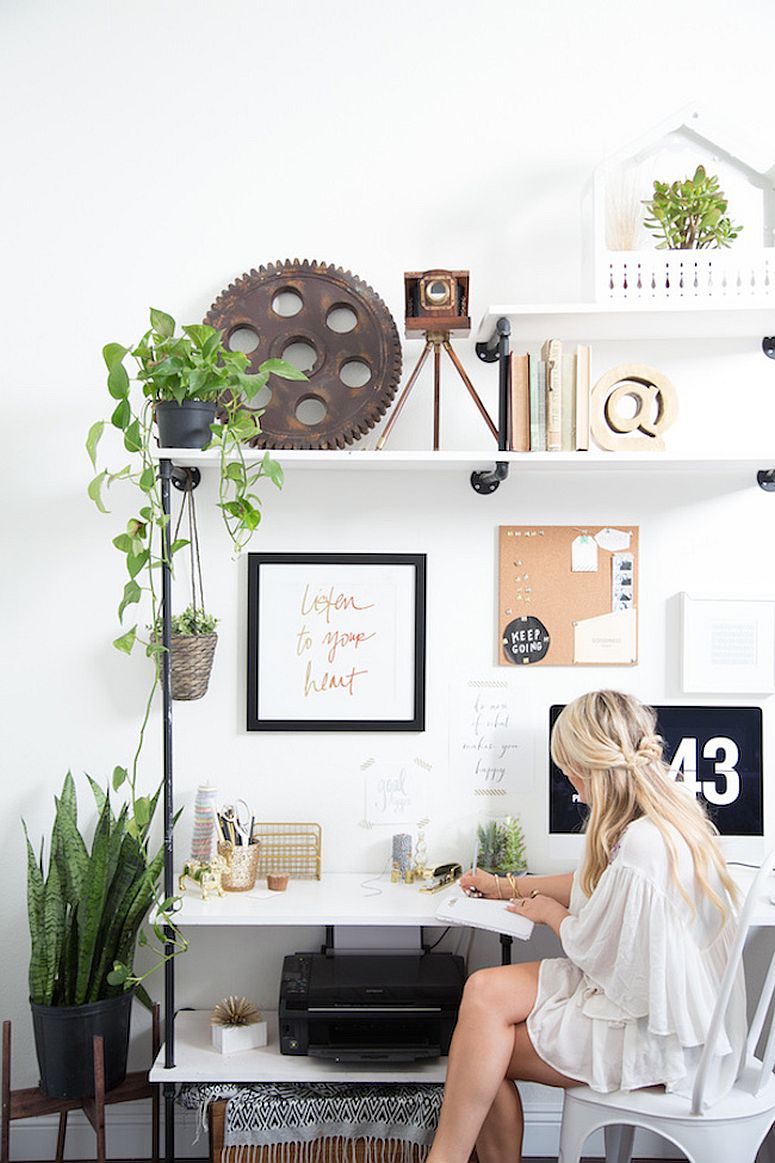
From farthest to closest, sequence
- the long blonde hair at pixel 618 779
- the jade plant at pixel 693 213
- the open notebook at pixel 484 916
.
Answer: the jade plant at pixel 693 213 → the open notebook at pixel 484 916 → the long blonde hair at pixel 618 779

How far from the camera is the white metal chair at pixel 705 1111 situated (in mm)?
1862

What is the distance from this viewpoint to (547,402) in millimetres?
2309

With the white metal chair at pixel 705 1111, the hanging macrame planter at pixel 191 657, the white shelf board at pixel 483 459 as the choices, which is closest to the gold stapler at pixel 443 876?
the white metal chair at pixel 705 1111

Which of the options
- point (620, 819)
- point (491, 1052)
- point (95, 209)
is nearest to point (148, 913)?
point (491, 1052)

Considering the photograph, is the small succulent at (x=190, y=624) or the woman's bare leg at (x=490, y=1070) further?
the small succulent at (x=190, y=624)

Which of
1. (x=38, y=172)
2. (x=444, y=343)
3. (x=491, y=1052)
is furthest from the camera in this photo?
(x=38, y=172)

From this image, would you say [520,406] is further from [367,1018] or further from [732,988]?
[367,1018]

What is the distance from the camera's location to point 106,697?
2.56 meters

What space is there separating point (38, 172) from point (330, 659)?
1.32 meters

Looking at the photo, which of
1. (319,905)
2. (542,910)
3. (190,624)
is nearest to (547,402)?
(190,624)

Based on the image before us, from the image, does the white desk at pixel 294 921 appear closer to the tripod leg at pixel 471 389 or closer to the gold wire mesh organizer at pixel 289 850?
the gold wire mesh organizer at pixel 289 850

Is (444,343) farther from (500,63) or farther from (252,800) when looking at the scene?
(252,800)

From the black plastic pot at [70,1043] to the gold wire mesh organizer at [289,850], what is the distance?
0.44 metres

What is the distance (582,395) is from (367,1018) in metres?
1.36
